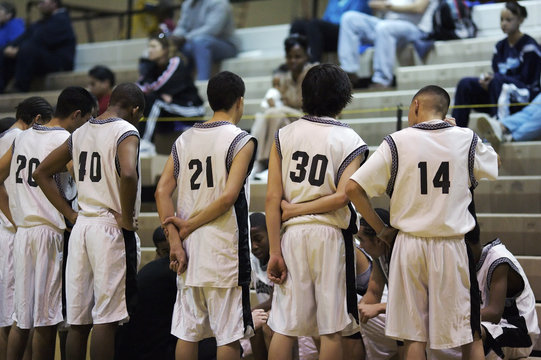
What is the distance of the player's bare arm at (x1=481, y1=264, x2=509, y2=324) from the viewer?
14.8ft

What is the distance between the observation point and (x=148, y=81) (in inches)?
340

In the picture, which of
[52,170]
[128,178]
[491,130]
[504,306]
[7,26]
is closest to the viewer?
[128,178]

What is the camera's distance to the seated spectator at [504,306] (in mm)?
4527

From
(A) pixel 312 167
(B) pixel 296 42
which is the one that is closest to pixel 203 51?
(B) pixel 296 42

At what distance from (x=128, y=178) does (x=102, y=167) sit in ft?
0.81

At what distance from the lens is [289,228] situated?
4.17 m

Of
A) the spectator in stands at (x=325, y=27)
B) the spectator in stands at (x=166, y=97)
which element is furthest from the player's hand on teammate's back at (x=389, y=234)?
the spectator in stands at (x=325, y=27)

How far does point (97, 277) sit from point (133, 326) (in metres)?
0.70

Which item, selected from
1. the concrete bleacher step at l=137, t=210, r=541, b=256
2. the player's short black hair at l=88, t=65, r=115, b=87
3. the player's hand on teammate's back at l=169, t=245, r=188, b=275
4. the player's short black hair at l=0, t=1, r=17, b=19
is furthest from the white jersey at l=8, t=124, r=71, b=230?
the player's short black hair at l=0, t=1, r=17, b=19

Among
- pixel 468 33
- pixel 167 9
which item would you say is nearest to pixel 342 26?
pixel 468 33

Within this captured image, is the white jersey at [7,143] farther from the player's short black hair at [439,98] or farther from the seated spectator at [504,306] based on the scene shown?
the seated spectator at [504,306]

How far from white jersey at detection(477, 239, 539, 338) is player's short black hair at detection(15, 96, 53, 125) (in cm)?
284

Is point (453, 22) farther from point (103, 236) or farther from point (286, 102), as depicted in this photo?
point (103, 236)

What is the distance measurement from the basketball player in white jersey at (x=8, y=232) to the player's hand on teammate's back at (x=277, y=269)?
6.56 feet
